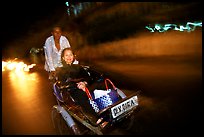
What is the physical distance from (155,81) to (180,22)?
8.70m

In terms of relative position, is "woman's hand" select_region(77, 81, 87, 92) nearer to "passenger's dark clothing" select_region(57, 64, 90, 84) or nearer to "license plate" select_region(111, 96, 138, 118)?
"passenger's dark clothing" select_region(57, 64, 90, 84)

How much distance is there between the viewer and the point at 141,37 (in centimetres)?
1873

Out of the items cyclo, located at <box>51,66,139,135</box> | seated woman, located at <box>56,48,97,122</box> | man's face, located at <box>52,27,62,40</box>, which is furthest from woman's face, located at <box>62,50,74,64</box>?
man's face, located at <box>52,27,62,40</box>

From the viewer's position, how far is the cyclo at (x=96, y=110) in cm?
466

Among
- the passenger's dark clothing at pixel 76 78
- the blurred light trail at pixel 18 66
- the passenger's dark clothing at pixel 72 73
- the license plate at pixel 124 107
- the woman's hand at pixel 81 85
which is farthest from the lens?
the blurred light trail at pixel 18 66

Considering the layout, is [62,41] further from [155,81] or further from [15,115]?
[155,81]

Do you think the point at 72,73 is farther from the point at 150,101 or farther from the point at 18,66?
the point at 18,66

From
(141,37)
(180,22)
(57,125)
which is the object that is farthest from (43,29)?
(57,125)

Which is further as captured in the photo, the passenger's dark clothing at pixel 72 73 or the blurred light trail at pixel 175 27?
the blurred light trail at pixel 175 27

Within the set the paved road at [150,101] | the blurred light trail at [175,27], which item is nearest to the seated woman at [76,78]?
the paved road at [150,101]

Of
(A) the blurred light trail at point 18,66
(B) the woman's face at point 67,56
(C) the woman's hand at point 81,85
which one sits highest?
(B) the woman's face at point 67,56

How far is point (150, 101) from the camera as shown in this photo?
703 centimetres

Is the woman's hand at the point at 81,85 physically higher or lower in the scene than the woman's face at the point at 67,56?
lower

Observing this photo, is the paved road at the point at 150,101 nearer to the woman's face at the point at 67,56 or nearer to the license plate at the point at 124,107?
the license plate at the point at 124,107
